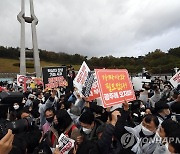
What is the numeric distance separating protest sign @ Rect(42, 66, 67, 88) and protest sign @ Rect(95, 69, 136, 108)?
4.51 m

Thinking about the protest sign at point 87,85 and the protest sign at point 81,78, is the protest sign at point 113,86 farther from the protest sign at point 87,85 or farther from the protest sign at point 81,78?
the protest sign at point 81,78

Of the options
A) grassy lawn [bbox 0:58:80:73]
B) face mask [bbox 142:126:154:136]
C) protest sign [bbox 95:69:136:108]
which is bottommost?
face mask [bbox 142:126:154:136]

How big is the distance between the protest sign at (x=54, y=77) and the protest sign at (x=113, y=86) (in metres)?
4.51

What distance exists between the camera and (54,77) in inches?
328

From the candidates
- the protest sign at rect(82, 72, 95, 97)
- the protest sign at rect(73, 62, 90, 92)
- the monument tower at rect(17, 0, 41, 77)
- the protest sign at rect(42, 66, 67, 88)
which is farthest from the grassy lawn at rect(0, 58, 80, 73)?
the protest sign at rect(82, 72, 95, 97)

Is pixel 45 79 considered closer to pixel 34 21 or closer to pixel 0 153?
pixel 0 153

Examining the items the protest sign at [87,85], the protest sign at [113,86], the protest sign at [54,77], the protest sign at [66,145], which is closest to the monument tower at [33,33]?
the protest sign at [54,77]

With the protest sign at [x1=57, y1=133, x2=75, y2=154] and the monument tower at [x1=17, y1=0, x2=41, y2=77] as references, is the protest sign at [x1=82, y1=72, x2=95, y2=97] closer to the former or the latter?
the protest sign at [x1=57, y1=133, x2=75, y2=154]

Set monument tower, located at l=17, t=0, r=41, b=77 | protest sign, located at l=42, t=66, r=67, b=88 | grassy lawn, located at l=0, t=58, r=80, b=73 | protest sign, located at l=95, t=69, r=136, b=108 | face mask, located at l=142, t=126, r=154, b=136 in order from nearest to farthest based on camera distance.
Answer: face mask, located at l=142, t=126, r=154, b=136 → protest sign, located at l=95, t=69, r=136, b=108 → protest sign, located at l=42, t=66, r=67, b=88 → monument tower, located at l=17, t=0, r=41, b=77 → grassy lawn, located at l=0, t=58, r=80, b=73

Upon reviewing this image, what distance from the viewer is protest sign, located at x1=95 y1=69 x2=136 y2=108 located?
11.0 feet

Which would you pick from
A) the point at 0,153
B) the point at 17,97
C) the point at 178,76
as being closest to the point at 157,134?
the point at 17,97

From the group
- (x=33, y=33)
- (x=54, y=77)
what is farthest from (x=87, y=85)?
(x=33, y=33)

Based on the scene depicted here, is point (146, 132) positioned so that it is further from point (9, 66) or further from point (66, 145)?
point (9, 66)

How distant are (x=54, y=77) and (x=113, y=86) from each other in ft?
16.4
